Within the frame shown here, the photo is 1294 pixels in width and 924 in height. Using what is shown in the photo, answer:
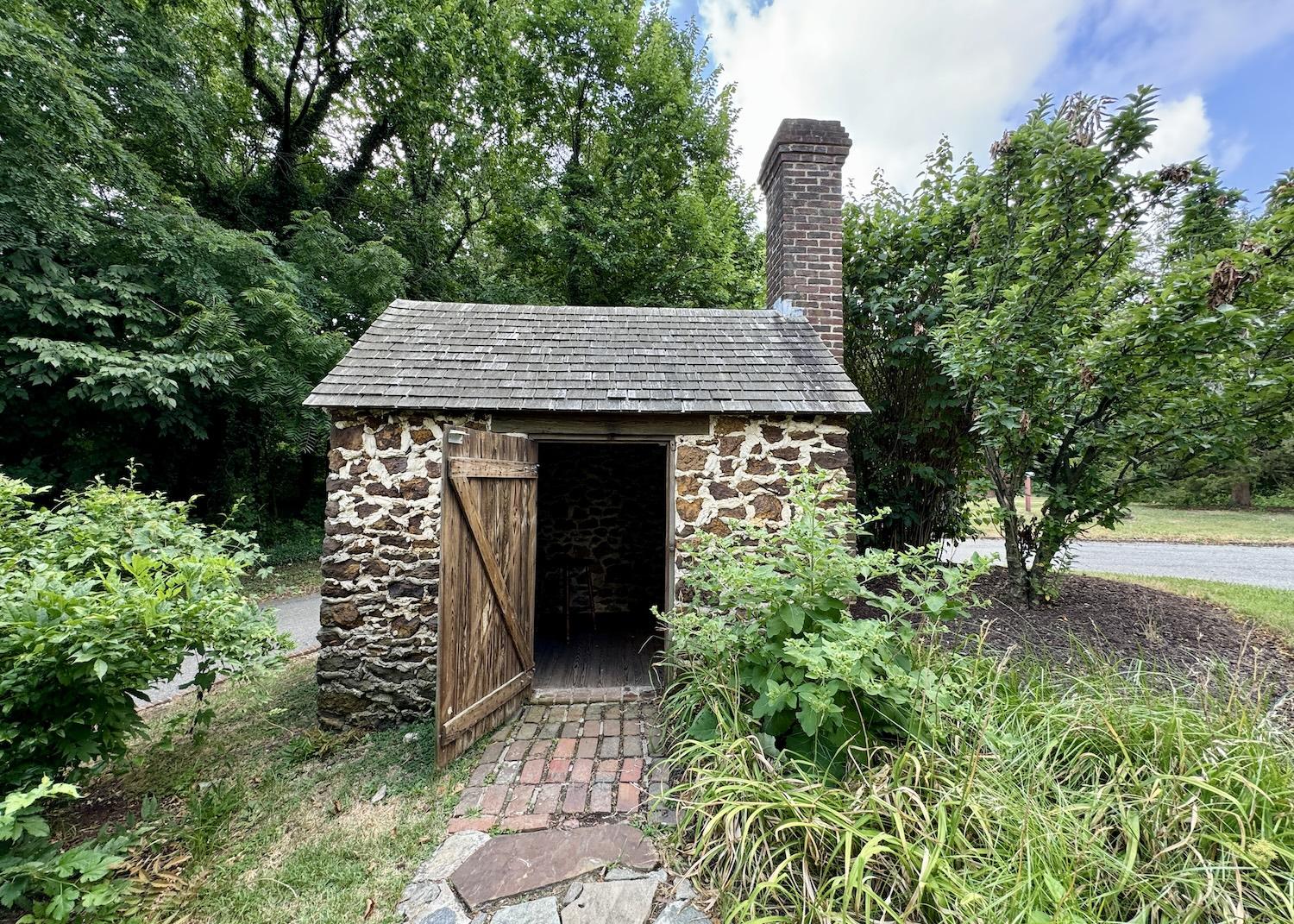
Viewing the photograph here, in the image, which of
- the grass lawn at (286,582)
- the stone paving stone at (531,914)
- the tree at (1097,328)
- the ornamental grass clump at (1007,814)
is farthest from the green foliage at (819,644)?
the grass lawn at (286,582)

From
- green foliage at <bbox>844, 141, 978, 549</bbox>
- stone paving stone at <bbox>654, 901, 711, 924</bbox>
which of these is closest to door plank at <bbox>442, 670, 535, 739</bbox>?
stone paving stone at <bbox>654, 901, 711, 924</bbox>

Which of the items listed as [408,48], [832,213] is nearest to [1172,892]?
[832,213]

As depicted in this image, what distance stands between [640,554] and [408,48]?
36.5ft

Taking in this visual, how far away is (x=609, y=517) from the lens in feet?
24.0

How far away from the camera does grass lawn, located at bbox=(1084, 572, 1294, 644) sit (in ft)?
17.9

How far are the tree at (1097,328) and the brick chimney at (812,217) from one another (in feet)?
4.08

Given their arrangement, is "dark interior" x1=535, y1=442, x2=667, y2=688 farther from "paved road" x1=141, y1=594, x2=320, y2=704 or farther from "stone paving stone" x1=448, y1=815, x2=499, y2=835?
"stone paving stone" x1=448, y1=815, x2=499, y2=835

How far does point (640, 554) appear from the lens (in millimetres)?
7277

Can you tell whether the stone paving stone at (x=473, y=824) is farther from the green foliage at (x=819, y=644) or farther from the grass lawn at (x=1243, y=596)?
the grass lawn at (x=1243, y=596)

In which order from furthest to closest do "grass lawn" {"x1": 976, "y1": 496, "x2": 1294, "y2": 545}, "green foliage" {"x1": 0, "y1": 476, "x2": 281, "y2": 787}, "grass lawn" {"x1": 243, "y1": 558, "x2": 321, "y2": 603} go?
"grass lawn" {"x1": 976, "y1": 496, "x2": 1294, "y2": 545} → "grass lawn" {"x1": 243, "y1": 558, "x2": 321, "y2": 603} → "green foliage" {"x1": 0, "y1": 476, "x2": 281, "y2": 787}

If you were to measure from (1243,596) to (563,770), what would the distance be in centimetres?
886

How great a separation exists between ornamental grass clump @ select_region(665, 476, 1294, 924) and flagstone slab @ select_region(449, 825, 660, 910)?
11.2 inches

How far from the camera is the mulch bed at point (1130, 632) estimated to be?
408 cm

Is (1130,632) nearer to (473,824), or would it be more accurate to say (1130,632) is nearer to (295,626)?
(473,824)
